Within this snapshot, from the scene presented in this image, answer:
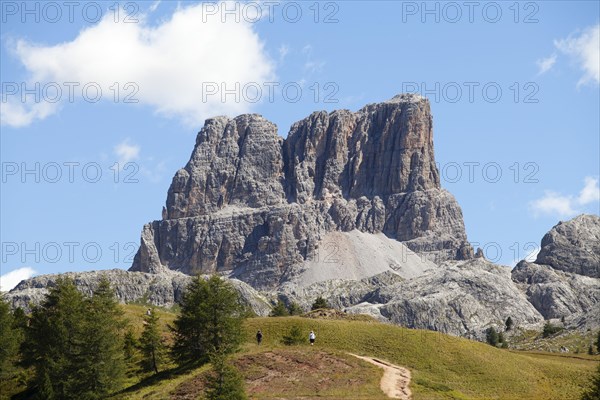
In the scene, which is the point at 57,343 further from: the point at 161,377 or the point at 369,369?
the point at 369,369

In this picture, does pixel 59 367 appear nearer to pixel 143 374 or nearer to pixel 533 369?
pixel 143 374

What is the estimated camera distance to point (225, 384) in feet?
254

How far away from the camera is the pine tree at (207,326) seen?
97000 mm

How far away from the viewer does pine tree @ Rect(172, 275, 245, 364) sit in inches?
3819

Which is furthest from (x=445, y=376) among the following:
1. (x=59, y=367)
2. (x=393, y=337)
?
(x=59, y=367)

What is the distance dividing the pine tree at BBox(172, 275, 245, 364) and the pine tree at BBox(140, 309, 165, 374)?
3.63 m

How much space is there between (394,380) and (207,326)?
843 inches

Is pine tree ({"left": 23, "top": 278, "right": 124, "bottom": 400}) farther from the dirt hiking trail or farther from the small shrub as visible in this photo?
the dirt hiking trail

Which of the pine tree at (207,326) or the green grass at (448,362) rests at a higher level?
the pine tree at (207,326)

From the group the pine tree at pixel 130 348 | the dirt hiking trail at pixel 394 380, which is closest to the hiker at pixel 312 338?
the dirt hiking trail at pixel 394 380

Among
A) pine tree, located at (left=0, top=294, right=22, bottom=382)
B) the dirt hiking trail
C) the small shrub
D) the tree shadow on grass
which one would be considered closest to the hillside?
the tree shadow on grass

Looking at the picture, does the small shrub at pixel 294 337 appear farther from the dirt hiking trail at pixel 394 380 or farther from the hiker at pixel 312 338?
the dirt hiking trail at pixel 394 380

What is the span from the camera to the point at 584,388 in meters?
99.7

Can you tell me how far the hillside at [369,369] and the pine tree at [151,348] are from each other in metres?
6.20
